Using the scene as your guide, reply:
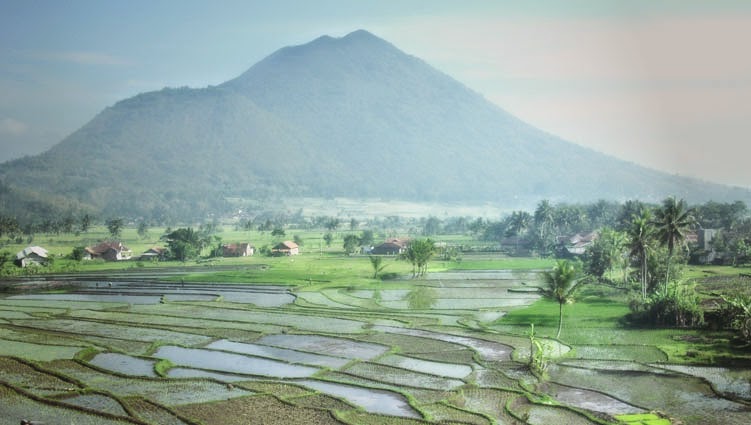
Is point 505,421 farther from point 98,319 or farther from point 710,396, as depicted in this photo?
point 98,319

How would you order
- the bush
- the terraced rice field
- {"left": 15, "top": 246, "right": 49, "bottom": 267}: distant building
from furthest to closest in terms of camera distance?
{"left": 15, "top": 246, "right": 49, "bottom": 267}: distant building < the bush < the terraced rice field

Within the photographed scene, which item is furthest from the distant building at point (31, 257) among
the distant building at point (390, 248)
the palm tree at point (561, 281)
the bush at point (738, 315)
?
the bush at point (738, 315)

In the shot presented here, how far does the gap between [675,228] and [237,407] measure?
25936 mm

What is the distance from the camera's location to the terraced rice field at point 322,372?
64.4 feet

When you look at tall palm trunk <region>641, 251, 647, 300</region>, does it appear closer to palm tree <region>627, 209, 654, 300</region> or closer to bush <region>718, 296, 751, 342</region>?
palm tree <region>627, 209, 654, 300</region>

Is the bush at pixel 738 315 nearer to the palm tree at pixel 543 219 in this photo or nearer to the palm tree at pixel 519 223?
the palm tree at pixel 543 219

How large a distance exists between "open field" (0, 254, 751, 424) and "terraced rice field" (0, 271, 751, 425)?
3.1 inches

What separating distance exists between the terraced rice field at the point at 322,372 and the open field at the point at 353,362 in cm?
8

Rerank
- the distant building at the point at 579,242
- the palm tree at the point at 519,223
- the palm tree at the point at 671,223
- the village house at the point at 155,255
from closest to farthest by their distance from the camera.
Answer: the palm tree at the point at 671,223 < the distant building at the point at 579,242 < the village house at the point at 155,255 < the palm tree at the point at 519,223

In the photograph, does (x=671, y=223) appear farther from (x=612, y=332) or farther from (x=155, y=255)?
(x=155, y=255)

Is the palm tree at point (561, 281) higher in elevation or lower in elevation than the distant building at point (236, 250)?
higher

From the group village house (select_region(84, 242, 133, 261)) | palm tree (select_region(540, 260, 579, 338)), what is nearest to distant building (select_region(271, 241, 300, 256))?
village house (select_region(84, 242, 133, 261))

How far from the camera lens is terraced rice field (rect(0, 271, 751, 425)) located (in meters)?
19.6

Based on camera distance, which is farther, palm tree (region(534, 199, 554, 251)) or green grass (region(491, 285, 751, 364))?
palm tree (region(534, 199, 554, 251))
